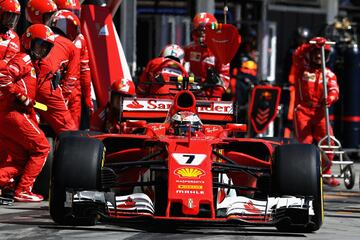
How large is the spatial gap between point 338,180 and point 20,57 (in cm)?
569

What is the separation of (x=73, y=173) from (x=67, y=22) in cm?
462

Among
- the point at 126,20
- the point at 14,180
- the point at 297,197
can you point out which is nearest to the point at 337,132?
the point at 126,20

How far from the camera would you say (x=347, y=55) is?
20.3 metres

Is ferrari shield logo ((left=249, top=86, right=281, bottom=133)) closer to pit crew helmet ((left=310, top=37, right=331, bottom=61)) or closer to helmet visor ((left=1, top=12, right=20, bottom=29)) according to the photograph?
pit crew helmet ((left=310, top=37, right=331, bottom=61))

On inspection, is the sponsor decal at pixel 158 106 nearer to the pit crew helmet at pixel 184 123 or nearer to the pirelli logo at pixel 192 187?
the pit crew helmet at pixel 184 123

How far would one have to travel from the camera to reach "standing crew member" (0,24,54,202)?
1235cm

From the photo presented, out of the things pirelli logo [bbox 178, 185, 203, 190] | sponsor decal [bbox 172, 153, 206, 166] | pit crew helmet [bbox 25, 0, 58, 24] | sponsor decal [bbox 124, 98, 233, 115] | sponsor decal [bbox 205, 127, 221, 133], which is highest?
pit crew helmet [bbox 25, 0, 58, 24]

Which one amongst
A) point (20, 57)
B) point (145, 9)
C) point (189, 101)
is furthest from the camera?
point (145, 9)

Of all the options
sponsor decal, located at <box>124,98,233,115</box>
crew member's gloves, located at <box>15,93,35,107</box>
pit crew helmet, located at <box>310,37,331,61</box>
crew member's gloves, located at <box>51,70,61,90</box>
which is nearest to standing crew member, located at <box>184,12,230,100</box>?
pit crew helmet, located at <box>310,37,331,61</box>

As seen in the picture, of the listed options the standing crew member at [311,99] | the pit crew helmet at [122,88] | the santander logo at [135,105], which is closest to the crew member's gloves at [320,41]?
the standing crew member at [311,99]

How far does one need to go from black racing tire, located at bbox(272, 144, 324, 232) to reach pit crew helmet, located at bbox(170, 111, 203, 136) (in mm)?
1179

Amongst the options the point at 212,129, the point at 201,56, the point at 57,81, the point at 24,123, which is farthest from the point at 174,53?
the point at 212,129

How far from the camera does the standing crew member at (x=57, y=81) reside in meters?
13.1

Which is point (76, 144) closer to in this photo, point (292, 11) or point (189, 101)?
point (189, 101)
